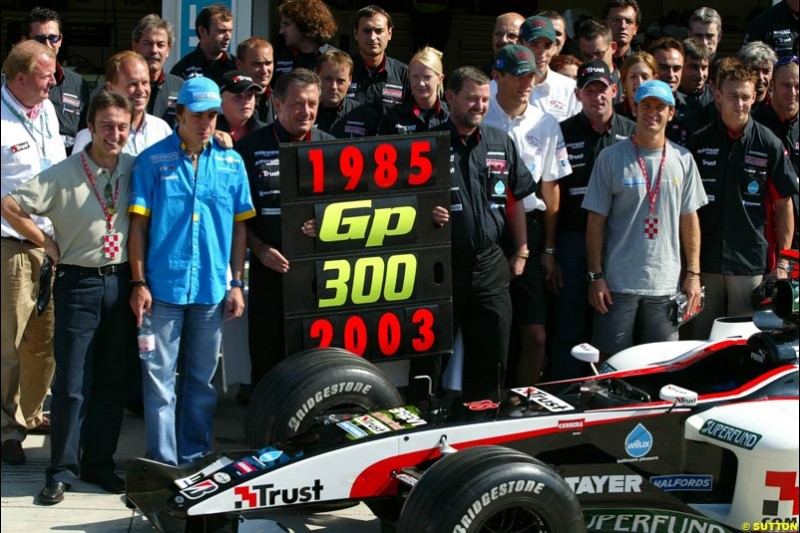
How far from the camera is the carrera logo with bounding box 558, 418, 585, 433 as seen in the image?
534cm

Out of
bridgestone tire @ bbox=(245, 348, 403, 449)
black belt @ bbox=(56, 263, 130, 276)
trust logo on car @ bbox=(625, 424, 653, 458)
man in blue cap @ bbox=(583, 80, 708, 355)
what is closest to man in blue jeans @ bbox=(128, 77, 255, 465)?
black belt @ bbox=(56, 263, 130, 276)

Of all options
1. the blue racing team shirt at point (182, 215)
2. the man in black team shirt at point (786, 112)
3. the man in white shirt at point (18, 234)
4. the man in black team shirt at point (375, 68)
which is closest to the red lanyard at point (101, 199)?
the blue racing team shirt at point (182, 215)

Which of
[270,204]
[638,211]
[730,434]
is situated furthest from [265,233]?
[730,434]

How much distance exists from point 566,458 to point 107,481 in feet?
8.34

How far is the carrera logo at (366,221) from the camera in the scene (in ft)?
21.8

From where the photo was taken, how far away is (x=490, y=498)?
186 inches

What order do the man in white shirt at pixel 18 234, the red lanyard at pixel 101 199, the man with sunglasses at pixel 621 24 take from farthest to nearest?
the man with sunglasses at pixel 621 24
the man in white shirt at pixel 18 234
the red lanyard at pixel 101 199

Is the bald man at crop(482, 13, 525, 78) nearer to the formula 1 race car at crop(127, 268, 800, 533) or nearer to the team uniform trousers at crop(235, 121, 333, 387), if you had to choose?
the team uniform trousers at crop(235, 121, 333, 387)

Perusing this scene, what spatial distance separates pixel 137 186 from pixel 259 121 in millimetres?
1531

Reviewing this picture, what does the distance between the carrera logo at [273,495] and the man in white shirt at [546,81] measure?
3739mm

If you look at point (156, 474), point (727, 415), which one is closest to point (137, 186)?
point (156, 474)

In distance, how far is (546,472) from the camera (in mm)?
4844

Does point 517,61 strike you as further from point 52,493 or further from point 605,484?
point 52,493

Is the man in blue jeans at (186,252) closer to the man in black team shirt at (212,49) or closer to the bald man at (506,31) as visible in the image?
the man in black team shirt at (212,49)
